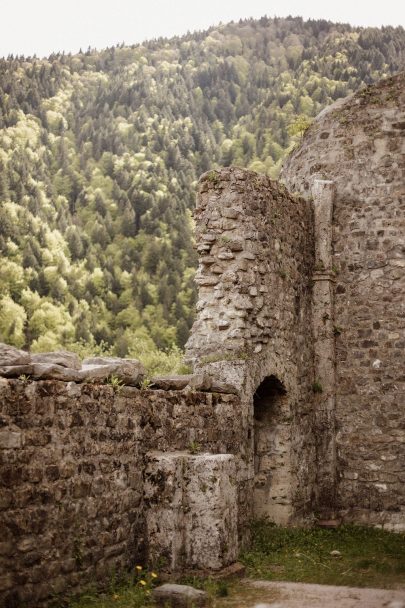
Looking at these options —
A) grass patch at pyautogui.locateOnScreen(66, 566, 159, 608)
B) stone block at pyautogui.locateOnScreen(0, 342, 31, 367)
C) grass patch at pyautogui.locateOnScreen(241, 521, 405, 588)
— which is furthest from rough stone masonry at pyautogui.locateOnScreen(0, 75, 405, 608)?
grass patch at pyautogui.locateOnScreen(241, 521, 405, 588)

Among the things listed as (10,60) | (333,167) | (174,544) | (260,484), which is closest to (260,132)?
(10,60)

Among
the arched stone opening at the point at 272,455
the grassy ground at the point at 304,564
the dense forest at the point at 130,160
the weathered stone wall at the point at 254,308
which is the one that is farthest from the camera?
the dense forest at the point at 130,160

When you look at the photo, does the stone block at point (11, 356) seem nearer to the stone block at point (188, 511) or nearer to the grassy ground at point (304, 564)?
the grassy ground at point (304, 564)

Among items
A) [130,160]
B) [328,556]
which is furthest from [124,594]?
[130,160]

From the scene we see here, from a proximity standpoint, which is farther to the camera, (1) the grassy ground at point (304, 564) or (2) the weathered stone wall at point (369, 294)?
(2) the weathered stone wall at point (369, 294)

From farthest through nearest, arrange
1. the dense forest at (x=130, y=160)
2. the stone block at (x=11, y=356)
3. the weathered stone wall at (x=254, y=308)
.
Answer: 1. the dense forest at (x=130, y=160)
2. the weathered stone wall at (x=254, y=308)
3. the stone block at (x=11, y=356)

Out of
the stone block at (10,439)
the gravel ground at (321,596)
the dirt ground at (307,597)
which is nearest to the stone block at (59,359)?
the stone block at (10,439)

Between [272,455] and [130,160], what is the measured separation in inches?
2184

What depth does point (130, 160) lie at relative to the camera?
64438mm

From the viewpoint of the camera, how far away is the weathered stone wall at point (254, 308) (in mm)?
9969

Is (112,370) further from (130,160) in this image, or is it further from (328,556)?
Answer: (130,160)

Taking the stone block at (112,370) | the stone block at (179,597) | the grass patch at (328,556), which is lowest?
the grass patch at (328,556)

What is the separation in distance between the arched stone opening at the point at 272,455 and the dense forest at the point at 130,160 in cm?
3214

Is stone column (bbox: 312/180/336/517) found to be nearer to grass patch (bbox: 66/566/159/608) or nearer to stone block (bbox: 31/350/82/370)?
grass patch (bbox: 66/566/159/608)
